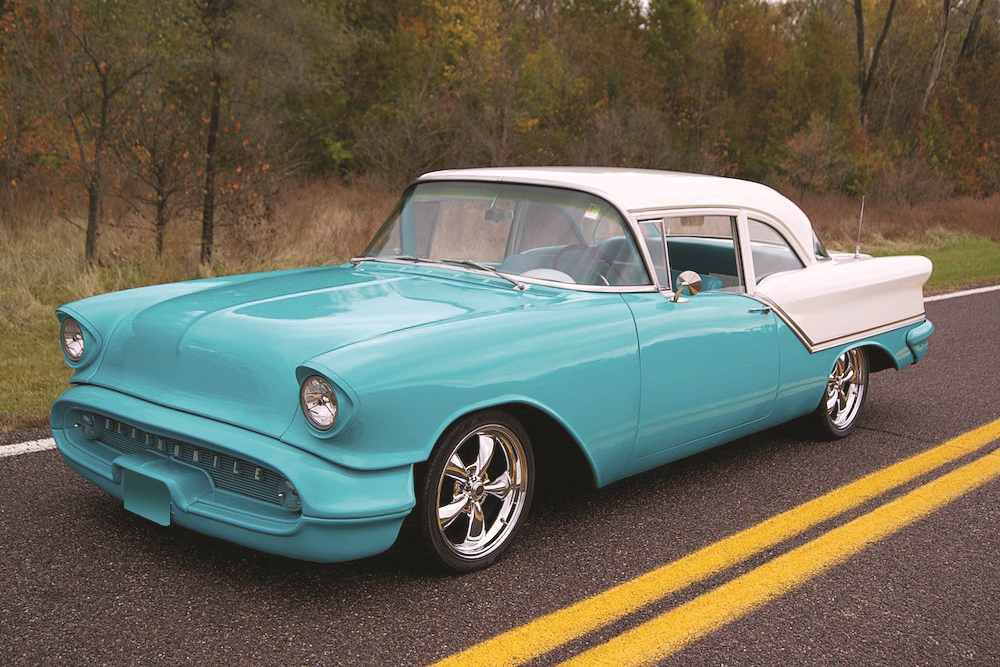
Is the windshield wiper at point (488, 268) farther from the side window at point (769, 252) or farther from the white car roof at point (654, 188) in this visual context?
the side window at point (769, 252)

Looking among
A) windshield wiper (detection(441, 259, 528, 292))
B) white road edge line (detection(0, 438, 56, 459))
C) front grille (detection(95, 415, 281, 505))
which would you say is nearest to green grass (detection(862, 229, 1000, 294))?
windshield wiper (detection(441, 259, 528, 292))

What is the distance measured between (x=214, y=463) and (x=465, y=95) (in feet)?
69.3

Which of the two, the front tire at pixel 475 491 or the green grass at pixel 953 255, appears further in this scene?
the green grass at pixel 953 255

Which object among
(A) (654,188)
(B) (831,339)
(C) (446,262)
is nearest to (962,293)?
(B) (831,339)

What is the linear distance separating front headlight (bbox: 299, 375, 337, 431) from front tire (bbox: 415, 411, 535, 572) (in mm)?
390

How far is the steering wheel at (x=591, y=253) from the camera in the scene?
4.03 metres

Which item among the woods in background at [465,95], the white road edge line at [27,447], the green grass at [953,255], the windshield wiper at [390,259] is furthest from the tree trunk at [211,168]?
the green grass at [953,255]

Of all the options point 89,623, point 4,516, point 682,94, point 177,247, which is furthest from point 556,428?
point 682,94

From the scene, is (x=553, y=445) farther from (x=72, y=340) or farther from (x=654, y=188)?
A: (x=72, y=340)

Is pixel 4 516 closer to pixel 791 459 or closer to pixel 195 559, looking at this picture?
pixel 195 559

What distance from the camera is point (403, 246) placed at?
180 inches

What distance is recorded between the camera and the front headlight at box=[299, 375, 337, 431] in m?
2.91

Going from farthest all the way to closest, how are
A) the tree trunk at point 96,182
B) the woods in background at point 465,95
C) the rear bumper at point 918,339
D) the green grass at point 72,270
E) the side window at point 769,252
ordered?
→ the woods in background at point 465,95 < the tree trunk at point 96,182 < the green grass at point 72,270 < the rear bumper at point 918,339 < the side window at point 769,252

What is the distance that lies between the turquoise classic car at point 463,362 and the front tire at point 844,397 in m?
0.04
